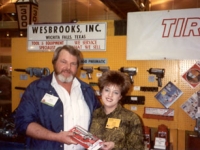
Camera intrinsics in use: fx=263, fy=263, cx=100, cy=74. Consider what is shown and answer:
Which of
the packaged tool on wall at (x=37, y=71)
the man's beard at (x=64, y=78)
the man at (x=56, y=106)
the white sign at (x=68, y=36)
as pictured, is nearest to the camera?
the man at (x=56, y=106)

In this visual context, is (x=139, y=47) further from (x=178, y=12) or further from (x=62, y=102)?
(x=62, y=102)

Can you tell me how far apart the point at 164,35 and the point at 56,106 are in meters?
1.96

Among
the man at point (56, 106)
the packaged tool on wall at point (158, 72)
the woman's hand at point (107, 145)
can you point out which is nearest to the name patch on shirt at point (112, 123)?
the woman's hand at point (107, 145)

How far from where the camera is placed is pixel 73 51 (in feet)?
8.25

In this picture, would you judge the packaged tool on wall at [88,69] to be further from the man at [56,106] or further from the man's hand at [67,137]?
the man's hand at [67,137]

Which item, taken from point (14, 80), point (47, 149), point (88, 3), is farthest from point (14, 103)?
point (88, 3)

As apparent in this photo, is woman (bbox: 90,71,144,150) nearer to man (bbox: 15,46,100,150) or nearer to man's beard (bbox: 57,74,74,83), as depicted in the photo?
man (bbox: 15,46,100,150)

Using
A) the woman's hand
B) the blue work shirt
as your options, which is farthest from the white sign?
the woman's hand

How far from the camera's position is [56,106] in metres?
2.33

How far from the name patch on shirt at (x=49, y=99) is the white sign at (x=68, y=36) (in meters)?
1.67

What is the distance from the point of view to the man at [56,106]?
88.7 inches

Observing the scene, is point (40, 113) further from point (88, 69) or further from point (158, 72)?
point (158, 72)

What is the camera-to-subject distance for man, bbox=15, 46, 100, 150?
7.39 ft

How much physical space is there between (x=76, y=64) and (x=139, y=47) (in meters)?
1.42
